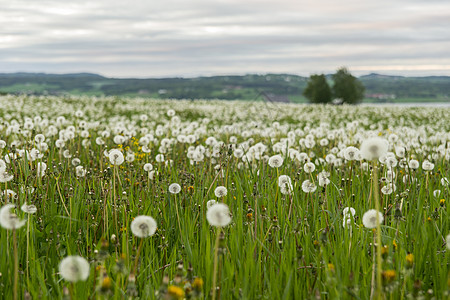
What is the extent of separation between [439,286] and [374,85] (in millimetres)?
182896

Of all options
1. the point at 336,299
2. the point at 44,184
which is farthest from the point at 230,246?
the point at 44,184

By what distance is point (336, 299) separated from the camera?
6.96 feet

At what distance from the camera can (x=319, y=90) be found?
82000 mm

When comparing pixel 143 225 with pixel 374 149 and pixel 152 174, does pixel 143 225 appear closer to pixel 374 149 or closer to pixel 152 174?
pixel 374 149

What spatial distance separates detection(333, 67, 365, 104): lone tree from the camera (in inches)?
3332

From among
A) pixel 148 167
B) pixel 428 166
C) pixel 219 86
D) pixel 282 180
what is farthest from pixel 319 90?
pixel 282 180

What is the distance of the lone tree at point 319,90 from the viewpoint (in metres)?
81.6

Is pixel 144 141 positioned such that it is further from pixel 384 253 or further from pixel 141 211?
pixel 384 253

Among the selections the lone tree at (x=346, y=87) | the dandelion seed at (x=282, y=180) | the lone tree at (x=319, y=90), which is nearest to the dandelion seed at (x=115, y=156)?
the dandelion seed at (x=282, y=180)

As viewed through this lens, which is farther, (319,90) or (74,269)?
(319,90)

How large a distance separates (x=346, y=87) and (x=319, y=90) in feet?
22.4

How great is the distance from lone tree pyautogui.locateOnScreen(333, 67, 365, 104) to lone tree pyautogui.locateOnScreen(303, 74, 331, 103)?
2.99 meters

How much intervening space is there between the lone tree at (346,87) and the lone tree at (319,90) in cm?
299

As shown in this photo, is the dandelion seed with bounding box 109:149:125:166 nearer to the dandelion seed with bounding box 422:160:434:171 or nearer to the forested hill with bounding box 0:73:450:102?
the dandelion seed with bounding box 422:160:434:171
